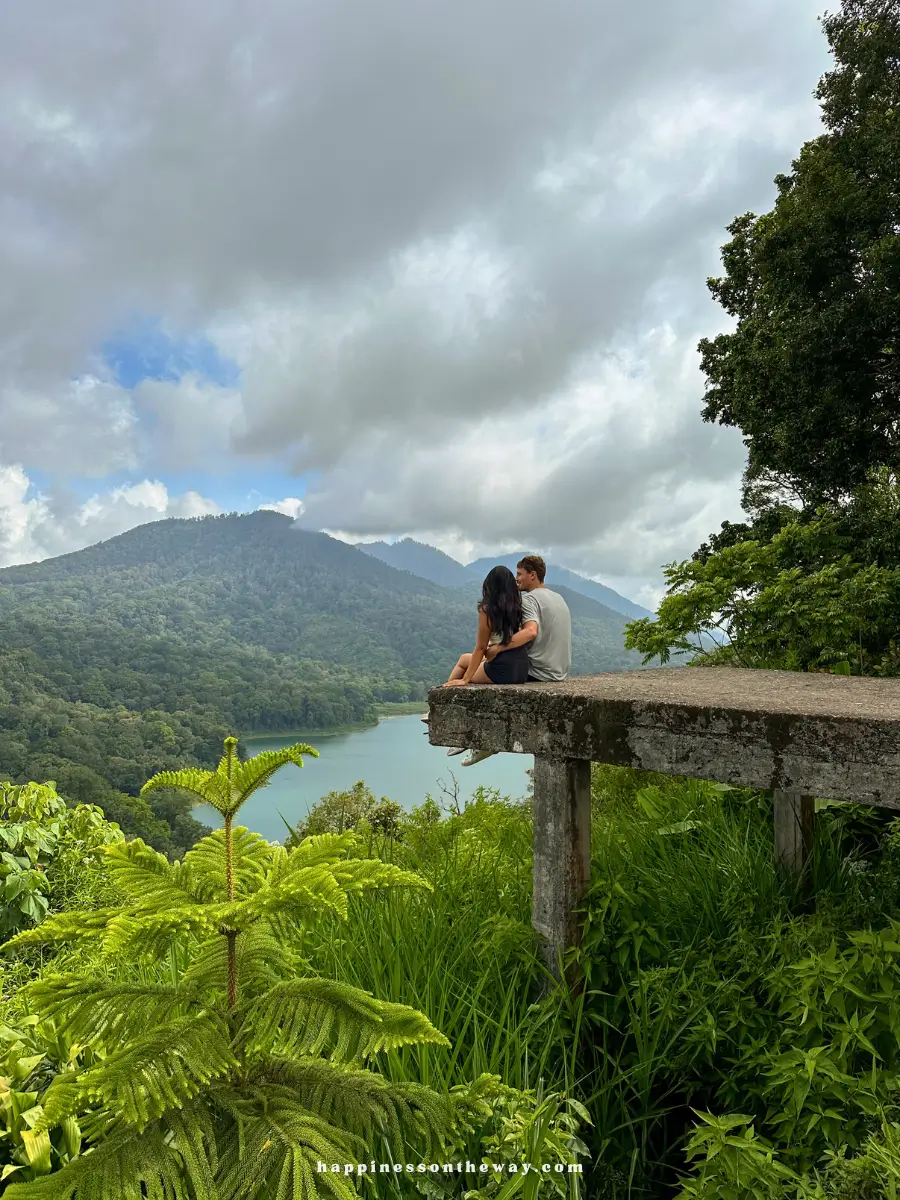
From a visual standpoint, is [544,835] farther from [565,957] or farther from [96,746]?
[96,746]

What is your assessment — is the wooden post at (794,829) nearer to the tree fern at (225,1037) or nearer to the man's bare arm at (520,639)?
the man's bare arm at (520,639)

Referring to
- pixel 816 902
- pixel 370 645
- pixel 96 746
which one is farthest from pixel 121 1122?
pixel 370 645

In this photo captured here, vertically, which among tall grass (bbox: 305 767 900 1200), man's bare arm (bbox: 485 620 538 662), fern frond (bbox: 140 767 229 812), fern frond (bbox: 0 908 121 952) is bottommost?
tall grass (bbox: 305 767 900 1200)

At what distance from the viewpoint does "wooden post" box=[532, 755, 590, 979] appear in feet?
10.0

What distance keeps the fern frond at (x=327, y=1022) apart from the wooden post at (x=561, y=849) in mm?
1395

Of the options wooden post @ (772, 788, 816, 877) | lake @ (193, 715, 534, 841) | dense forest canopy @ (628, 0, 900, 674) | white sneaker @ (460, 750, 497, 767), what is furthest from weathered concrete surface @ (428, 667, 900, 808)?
lake @ (193, 715, 534, 841)

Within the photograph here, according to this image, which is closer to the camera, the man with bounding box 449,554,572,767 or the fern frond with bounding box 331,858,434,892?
the fern frond with bounding box 331,858,434,892

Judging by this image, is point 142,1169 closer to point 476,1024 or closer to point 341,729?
point 476,1024

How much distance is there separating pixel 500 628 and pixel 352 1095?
8.96 ft

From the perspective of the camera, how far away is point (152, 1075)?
58.7 inches

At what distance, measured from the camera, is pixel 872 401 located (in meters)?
11.4

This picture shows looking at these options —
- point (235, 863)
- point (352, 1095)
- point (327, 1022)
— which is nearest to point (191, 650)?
point (235, 863)

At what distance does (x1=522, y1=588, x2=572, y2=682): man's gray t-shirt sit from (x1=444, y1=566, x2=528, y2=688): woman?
62mm

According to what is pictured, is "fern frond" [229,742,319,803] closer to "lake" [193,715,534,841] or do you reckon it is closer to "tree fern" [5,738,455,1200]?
"tree fern" [5,738,455,1200]
